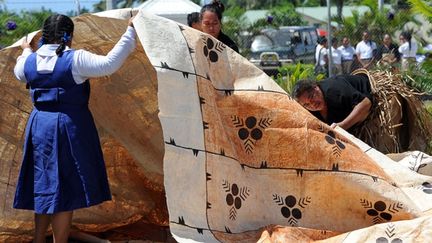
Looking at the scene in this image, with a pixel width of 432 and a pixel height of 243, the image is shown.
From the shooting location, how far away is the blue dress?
5.46 metres

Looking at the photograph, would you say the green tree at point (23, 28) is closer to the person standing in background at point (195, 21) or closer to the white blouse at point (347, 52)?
the white blouse at point (347, 52)

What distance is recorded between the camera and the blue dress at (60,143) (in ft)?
17.9

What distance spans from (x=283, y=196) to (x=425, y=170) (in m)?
1.33

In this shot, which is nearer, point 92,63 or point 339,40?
point 92,63

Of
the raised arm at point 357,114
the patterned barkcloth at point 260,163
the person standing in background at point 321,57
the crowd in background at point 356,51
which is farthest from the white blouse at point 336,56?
the patterned barkcloth at point 260,163

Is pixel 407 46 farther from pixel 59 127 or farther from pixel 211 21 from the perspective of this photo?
pixel 59 127

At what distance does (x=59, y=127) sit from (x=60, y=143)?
0.09 m

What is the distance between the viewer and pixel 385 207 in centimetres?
533

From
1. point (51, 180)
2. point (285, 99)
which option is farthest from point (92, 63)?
point (285, 99)

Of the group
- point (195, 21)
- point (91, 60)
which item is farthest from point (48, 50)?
point (195, 21)

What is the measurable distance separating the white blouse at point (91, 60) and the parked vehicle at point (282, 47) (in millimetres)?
15248

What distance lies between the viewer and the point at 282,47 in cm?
2342

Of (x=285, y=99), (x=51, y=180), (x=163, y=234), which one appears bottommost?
(x=163, y=234)

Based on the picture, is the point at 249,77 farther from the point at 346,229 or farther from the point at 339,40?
the point at 339,40
